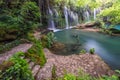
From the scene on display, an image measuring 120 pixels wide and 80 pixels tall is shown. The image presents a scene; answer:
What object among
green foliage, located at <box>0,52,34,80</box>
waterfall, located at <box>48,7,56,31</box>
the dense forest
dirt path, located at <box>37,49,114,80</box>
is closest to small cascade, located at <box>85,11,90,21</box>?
waterfall, located at <box>48,7,56,31</box>

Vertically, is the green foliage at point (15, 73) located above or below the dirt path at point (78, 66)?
above

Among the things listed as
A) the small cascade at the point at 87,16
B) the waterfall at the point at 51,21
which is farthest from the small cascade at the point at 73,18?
the waterfall at the point at 51,21

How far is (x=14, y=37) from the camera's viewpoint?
11109 mm

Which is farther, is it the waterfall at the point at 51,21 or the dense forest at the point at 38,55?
the waterfall at the point at 51,21

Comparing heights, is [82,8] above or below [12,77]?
above

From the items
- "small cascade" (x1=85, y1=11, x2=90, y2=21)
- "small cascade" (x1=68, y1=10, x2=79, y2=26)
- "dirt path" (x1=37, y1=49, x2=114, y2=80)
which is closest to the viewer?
"dirt path" (x1=37, y1=49, x2=114, y2=80)

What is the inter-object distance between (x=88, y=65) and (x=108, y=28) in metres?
17.3

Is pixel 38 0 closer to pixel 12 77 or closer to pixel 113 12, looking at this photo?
pixel 113 12

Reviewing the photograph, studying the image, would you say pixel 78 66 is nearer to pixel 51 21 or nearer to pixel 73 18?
pixel 51 21

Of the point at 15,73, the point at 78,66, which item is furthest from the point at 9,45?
the point at 15,73

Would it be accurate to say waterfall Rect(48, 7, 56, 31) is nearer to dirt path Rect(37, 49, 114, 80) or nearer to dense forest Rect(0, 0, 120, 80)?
dense forest Rect(0, 0, 120, 80)

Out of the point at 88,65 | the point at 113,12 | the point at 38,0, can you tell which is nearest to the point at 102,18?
the point at 113,12

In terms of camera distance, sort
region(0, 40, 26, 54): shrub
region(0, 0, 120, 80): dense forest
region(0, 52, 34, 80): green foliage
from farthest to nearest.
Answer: region(0, 40, 26, 54): shrub, region(0, 0, 120, 80): dense forest, region(0, 52, 34, 80): green foliage

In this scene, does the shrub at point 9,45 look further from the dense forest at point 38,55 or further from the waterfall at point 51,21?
the waterfall at point 51,21
